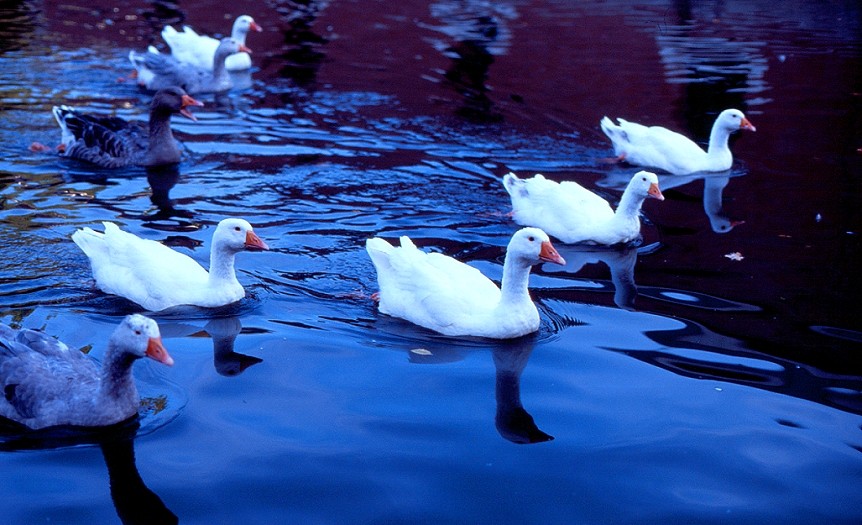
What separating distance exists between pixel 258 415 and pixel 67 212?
461cm

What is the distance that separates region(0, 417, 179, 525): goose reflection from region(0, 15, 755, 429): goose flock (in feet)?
0.22

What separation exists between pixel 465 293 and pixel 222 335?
70.7 inches

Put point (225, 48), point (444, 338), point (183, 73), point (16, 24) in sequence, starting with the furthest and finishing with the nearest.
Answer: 1. point (16, 24)
2. point (225, 48)
3. point (183, 73)
4. point (444, 338)

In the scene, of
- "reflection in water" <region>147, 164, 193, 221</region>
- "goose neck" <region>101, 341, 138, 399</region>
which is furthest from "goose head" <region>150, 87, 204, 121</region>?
"goose neck" <region>101, 341, 138, 399</region>

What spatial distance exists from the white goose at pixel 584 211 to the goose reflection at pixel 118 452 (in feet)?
15.4

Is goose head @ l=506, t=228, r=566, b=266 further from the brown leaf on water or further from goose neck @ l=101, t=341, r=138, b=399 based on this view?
the brown leaf on water

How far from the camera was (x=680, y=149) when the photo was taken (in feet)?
38.8

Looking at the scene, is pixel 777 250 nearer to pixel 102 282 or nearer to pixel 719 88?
pixel 102 282

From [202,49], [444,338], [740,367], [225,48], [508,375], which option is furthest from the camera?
[202,49]

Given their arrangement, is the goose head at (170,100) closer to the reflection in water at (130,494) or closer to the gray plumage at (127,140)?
the gray plumage at (127,140)

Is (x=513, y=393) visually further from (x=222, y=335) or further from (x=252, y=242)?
(x=252, y=242)

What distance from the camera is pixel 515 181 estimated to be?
9.91m

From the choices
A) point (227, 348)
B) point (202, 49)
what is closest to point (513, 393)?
point (227, 348)

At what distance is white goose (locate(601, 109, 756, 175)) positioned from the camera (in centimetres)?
1185
